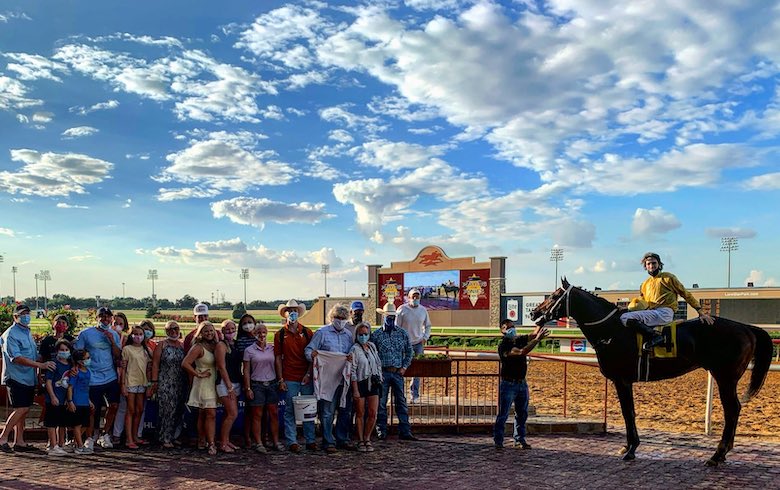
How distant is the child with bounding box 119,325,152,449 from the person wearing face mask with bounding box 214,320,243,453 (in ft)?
3.69

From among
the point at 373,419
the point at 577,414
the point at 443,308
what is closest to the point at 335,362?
the point at 373,419

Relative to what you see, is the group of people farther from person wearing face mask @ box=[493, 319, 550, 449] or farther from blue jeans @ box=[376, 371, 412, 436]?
person wearing face mask @ box=[493, 319, 550, 449]

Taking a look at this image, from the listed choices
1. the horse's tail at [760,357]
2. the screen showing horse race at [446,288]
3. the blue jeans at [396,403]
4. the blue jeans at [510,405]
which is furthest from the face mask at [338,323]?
the screen showing horse race at [446,288]

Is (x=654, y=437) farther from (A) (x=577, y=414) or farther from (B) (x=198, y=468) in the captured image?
(B) (x=198, y=468)

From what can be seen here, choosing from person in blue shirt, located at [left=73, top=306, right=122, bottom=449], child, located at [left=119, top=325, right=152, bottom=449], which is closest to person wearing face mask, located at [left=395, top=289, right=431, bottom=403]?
child, located at [left=119, top=325, right=152, bottom=449]

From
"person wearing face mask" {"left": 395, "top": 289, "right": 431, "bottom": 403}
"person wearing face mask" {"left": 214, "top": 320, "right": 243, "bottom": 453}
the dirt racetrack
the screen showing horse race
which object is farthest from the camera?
the screen showing horse race

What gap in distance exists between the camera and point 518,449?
8719mm

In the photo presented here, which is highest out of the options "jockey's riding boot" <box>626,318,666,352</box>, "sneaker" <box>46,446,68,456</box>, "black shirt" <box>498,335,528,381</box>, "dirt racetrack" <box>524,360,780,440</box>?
"jockey's riding boot" <box>626,318,666,352</box>

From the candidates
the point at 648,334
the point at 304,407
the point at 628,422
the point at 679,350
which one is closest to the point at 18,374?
the point at 304,407

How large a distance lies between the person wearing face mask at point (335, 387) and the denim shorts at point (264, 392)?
2.07 feet

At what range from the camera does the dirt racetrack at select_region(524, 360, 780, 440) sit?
1128 cm

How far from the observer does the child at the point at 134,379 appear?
8.48 metres

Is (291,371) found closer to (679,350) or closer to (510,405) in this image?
(510,405)

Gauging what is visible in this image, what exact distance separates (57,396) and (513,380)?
20.3ft
